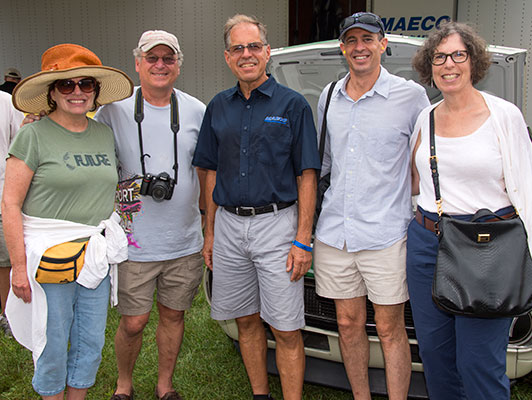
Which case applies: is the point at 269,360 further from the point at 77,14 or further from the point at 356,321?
the point at 77,14

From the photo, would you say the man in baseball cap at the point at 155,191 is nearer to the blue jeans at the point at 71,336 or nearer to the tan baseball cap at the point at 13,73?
the blue jeans at the point at 71,336

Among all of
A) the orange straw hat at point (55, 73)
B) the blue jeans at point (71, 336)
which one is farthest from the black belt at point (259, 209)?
the orange straw hat at point (55, 73)

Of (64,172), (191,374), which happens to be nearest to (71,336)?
(64,172)

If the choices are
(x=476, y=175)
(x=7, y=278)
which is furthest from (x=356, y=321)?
(x=7, y=278)

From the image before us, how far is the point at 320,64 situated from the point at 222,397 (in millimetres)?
2272

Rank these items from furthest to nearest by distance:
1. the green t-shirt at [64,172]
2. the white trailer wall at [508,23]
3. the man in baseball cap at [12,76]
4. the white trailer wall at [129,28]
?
the man in baseball cap at [12,76] < the white trailer wall at [129,28] < the white trailer wall at [508,23] < the green t-shirt at [64,172]

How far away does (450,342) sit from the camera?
7.30ft

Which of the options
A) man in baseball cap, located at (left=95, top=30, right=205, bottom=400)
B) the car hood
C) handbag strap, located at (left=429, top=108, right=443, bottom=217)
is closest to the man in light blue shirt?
handbag strap, located at (left=429, top=108, right=443, bottom=217)

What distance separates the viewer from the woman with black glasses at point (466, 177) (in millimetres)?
1970

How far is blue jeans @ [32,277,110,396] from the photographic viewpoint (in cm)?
229

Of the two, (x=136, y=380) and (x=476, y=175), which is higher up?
(x=476, y=175)

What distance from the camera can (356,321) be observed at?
2.50 meters

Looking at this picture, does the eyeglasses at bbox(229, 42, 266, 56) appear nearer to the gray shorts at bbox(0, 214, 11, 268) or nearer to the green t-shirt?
the green t-shirt

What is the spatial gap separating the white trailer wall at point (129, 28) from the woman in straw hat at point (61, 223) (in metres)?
4.03
